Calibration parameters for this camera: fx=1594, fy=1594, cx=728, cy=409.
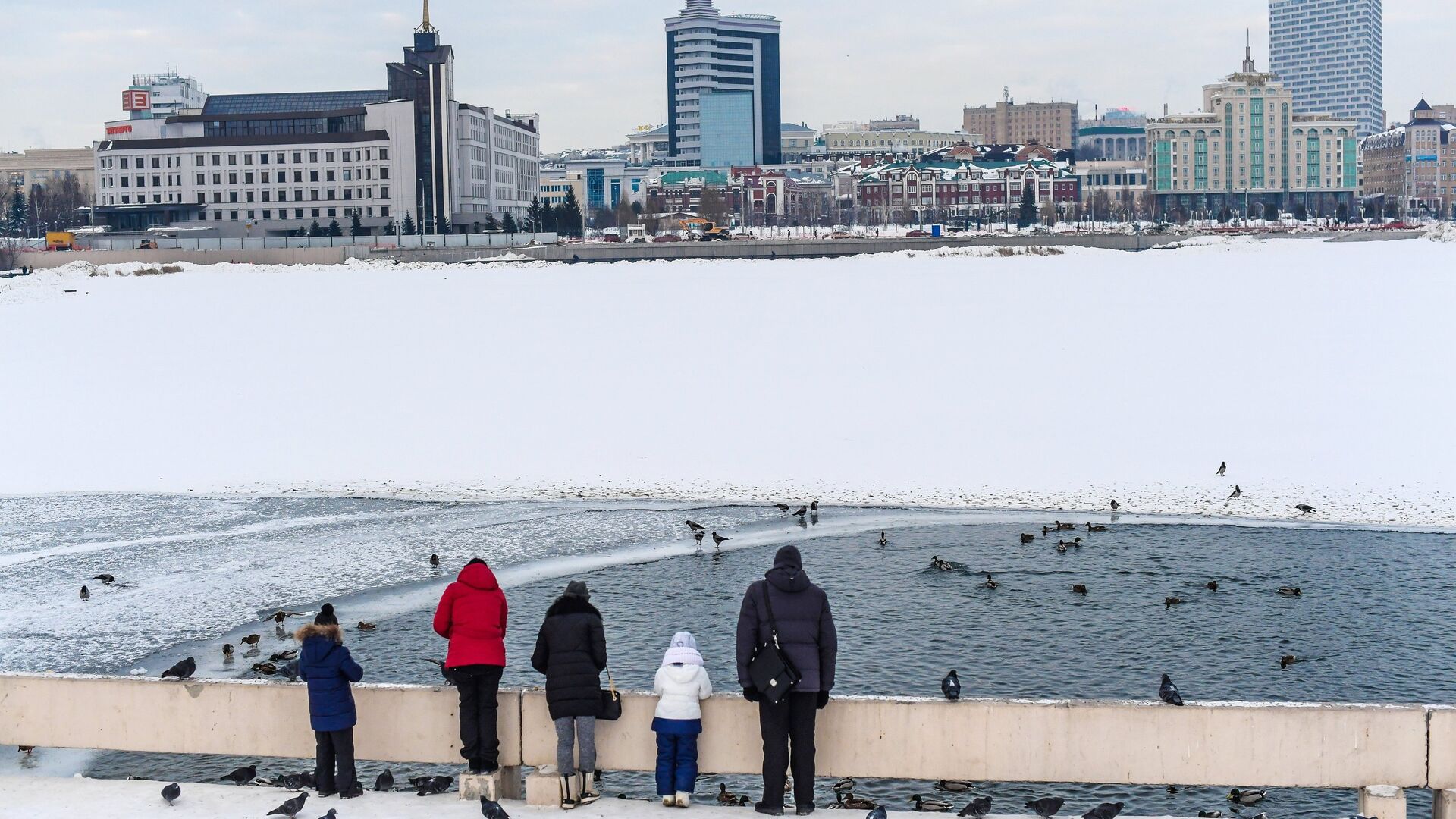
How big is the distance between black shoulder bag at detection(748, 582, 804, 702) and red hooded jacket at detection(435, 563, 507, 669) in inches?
71.3

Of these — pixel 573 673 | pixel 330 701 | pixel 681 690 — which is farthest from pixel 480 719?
pixel 681 690

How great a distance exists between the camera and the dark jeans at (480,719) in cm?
1088

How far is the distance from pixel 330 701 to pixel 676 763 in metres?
2.40

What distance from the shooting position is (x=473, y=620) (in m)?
10.9

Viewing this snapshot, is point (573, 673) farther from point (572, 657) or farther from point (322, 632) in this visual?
point (322, 632)

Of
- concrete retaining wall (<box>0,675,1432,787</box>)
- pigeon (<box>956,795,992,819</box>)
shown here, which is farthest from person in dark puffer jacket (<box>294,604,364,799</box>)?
pigeon (<box>956,795,992,819</box>)

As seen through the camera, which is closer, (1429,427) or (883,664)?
(883,664)

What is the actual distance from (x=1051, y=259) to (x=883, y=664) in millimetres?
95996

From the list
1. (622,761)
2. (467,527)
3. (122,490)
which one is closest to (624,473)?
(467,527)

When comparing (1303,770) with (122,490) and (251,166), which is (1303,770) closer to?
(122,490)

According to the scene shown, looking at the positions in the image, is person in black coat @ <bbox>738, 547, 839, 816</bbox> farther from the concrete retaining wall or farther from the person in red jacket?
the person in red jacket

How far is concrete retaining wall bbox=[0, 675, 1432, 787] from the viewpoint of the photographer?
1052cm

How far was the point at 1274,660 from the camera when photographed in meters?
16.6

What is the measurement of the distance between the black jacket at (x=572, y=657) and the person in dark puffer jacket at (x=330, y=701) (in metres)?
1.30
